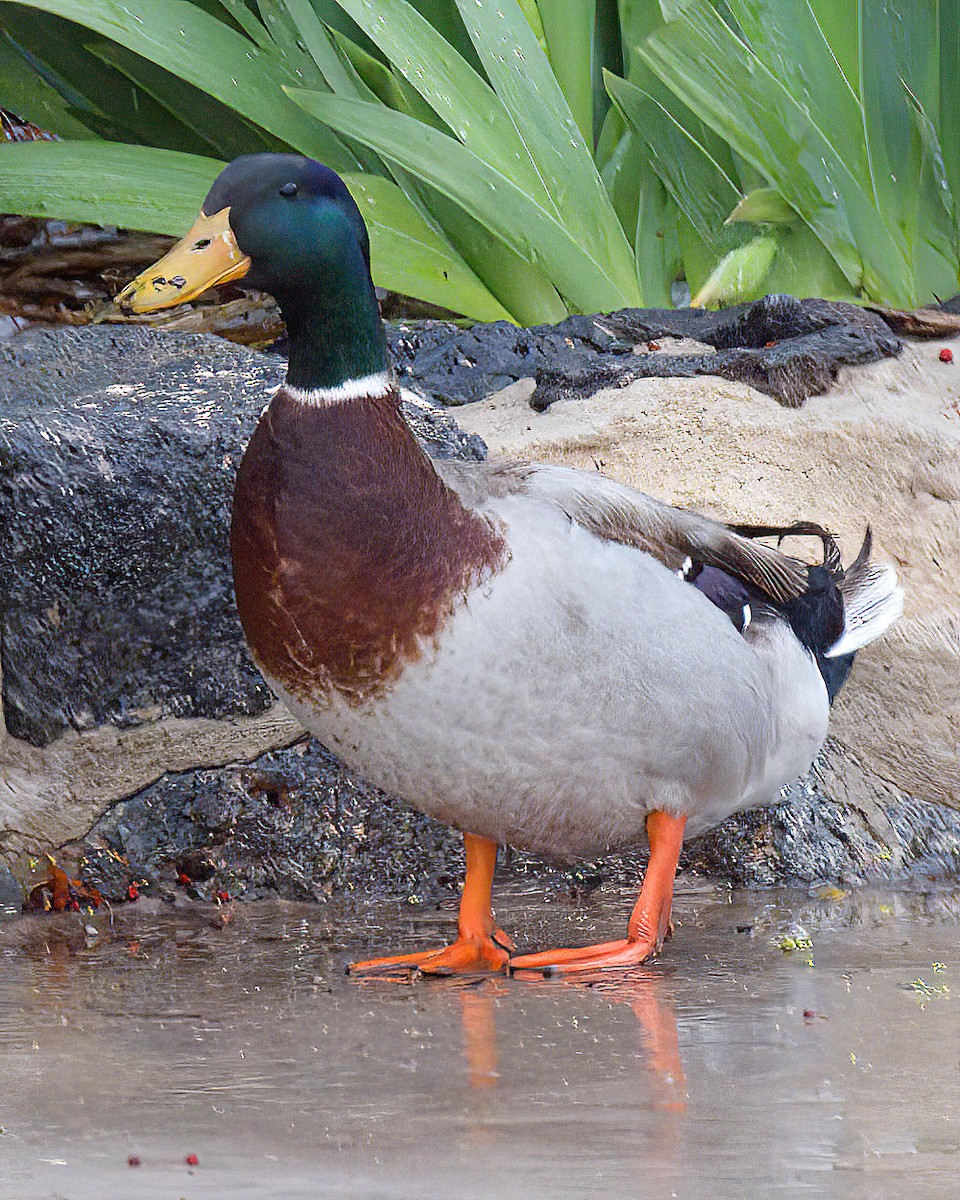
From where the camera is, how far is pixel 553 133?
4.50m

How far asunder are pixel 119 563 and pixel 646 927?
146cm

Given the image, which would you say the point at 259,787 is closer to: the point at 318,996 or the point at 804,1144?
the point at 318,996

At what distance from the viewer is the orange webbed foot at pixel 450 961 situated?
9.33 ft

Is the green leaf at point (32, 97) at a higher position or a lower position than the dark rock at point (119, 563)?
higher

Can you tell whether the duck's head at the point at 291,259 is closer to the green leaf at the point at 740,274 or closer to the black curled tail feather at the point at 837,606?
the black curled tail feather at the point at 837,606

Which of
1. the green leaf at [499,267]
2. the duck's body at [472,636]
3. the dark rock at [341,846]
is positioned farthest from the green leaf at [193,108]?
the duck's body at [472,636]

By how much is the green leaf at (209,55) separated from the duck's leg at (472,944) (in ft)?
8.48

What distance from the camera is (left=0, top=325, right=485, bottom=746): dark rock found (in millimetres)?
3432

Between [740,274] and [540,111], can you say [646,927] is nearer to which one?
[740,274]

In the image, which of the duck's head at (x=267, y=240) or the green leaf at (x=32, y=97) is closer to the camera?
the duck's head at (x=267, y=240)

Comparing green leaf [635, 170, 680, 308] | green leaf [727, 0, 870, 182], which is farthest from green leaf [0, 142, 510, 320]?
green leaf [727, 0, 870, 182]

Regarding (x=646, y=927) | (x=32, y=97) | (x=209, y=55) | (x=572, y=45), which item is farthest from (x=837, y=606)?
(x=32, y=97)

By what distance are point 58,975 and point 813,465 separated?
2.41m

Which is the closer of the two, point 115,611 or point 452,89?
point 115,611
